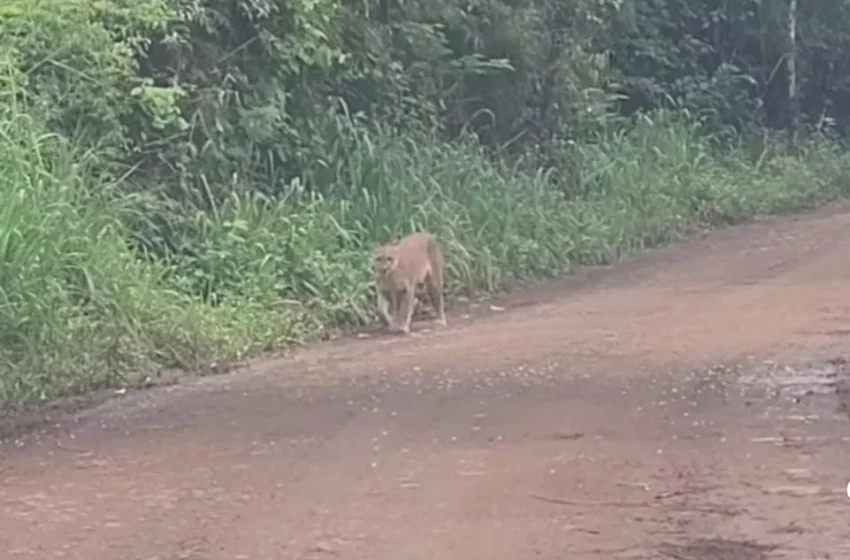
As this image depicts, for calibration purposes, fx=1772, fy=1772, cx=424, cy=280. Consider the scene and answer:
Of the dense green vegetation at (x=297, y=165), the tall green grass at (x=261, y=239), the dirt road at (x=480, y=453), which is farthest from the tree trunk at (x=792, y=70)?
the dirt road at (x=480, y=453)

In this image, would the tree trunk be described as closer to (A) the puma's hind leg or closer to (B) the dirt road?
(A) the puma's hind leg

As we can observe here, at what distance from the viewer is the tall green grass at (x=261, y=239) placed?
11156mm

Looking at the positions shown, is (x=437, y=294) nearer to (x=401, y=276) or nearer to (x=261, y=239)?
(x=401, y=276)

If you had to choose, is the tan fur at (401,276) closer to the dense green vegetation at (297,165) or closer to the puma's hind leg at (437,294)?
the puma's hind leg at (437,294)

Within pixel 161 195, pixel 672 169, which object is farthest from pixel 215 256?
pixel 672 169

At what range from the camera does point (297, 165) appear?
16875mm

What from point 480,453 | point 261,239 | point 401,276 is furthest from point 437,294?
point 480,453

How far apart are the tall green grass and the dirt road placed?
0.63 m

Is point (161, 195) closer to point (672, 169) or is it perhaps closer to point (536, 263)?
point (536, 263)

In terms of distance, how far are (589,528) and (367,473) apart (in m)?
1.44

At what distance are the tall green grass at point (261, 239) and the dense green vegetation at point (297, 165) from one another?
0.02 metres

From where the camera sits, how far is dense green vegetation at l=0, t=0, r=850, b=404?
38.5 feet

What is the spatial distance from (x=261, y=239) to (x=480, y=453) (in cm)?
619

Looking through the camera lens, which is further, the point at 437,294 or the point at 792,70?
the point at 792,70
